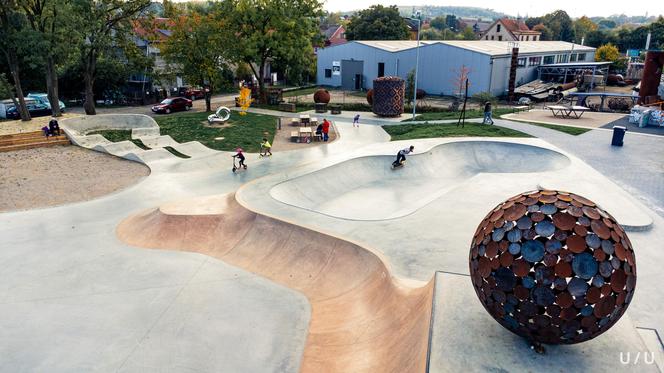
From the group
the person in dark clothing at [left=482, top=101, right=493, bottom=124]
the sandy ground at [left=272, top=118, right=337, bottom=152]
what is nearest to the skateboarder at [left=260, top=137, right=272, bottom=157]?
the sandy ground at [left=272, top=118, right=337, bottom=152]

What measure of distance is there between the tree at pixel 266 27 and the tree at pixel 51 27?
37.5 ft

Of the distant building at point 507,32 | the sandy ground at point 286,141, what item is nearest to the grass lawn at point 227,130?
the sandy ground at point 286,141

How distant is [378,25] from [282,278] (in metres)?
68.6

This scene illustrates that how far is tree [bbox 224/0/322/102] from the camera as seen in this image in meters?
36.4

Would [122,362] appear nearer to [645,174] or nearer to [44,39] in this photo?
[645,174]

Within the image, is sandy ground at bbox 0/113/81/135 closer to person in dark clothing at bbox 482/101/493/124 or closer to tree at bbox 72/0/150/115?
tree at bbox 72/0/150/115

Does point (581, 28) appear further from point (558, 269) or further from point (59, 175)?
point (558, 269)

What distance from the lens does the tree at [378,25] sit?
7344 centimetres

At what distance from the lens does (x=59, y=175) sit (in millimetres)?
20062

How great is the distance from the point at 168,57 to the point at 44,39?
8890 millimetres

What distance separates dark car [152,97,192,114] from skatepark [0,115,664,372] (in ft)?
65.4

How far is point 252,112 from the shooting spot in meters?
36.3

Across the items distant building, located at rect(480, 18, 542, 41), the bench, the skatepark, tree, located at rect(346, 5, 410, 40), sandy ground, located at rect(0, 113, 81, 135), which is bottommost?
the skatepark

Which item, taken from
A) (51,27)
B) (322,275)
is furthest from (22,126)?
(322,275)
